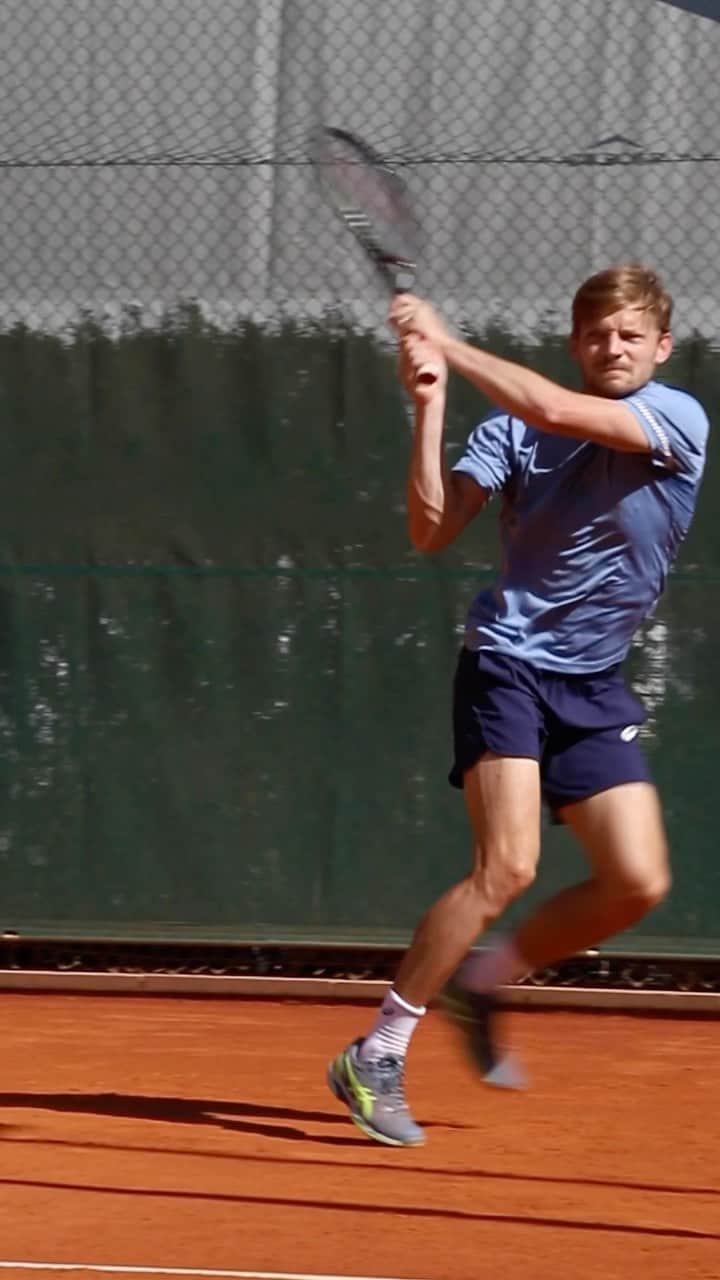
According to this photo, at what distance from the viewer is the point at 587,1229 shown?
3.66 metres

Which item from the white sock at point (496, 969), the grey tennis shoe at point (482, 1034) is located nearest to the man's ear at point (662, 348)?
the white sock at point (496, 969)

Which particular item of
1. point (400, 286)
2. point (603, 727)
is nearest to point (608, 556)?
point (603, 727)

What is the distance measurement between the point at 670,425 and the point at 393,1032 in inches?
53.0

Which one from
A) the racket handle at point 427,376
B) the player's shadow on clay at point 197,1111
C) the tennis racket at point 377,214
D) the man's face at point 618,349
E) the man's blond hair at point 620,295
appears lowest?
the player's shadow on clay at point 197,1111

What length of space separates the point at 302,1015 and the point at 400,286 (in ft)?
7.99

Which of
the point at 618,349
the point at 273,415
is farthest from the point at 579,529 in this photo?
the point at 273,415

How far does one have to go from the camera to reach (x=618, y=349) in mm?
3953

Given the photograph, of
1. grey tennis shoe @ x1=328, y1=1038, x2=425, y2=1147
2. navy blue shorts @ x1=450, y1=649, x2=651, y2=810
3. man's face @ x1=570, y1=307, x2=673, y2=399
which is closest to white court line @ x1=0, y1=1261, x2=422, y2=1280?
grey tennis shoe @ x1=328, y1=1038, x2=425, y2=1147

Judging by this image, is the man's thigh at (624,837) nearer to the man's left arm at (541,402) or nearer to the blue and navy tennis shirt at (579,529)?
the blue and navy tennis shirt at (579,529)

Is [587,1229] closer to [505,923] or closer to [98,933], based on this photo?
[505,923]

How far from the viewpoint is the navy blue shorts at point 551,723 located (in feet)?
13.3

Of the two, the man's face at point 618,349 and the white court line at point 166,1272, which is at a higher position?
the man's face at point 618,349

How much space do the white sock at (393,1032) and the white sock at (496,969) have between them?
0.12 meters

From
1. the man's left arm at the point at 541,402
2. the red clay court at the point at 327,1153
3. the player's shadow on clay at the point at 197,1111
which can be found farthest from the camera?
the player's shadow on clay at the point at 197,1111
